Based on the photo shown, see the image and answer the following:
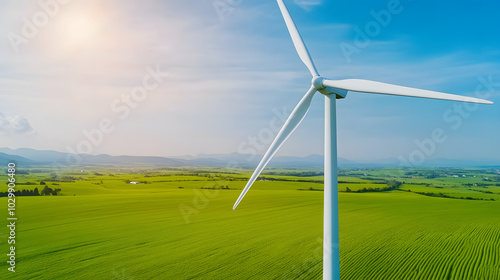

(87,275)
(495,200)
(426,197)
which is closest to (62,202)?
(87,275)

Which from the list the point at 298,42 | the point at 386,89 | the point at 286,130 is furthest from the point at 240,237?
the point at 386,89

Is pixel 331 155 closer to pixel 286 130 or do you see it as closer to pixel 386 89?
pixel 286 130

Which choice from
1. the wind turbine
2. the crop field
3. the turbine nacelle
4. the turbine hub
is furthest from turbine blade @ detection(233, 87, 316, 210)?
the crop field

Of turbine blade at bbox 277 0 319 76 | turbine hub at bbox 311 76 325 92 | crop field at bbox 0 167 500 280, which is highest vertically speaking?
turbine blade at bbox 277 0 319 76

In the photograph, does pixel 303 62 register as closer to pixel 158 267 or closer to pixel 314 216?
pixel 158 267

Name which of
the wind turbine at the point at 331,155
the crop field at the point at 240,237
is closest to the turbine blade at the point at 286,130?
the wind turbine at the point at 331,155

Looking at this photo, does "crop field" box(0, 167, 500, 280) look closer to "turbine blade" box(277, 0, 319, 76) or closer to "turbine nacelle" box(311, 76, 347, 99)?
"turbine nacelle" box(311, 76, 347, 99)

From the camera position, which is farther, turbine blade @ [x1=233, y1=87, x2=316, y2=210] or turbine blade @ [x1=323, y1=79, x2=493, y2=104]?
turbine blade @ [x1=233, y1=87, x2=316, y2=210]
